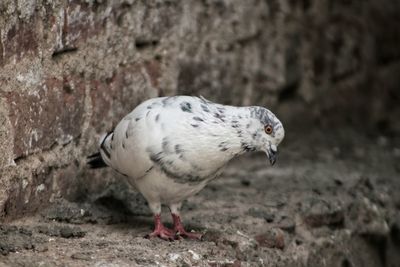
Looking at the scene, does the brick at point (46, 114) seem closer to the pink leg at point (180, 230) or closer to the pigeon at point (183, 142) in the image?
the pigeon at point (183, 142)

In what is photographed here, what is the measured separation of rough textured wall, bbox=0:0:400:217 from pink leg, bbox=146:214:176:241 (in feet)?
1.61

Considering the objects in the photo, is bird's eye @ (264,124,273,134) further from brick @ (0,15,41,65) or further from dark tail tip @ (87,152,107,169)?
brick @ (0,15,41,65)

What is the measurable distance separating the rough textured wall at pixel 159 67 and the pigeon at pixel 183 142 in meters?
0.36

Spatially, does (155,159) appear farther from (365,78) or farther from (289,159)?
(365,78)

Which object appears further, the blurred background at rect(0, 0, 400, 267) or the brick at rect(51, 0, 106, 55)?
the brick at rect(51, 0, 106, 55)

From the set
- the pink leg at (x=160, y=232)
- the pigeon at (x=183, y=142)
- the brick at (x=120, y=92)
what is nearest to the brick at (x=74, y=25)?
the brick at (x=120, y=92)

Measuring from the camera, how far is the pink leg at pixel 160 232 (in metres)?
4.24

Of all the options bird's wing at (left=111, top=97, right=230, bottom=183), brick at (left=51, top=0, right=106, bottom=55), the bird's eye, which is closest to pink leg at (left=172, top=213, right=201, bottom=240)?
bird's wing at (left=111, top=97, right=230, bottom=183)

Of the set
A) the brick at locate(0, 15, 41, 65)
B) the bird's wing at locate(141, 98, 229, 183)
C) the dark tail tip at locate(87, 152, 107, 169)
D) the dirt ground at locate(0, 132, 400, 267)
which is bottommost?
the dirt ground at locate(0, 132, 400, 267)

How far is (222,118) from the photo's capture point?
13.4ft

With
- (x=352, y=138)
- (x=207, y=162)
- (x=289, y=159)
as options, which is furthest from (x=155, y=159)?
(x=352, y=138)

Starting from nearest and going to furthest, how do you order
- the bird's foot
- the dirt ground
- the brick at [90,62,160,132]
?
1. the dirt ground
2. the bird's foot
3. the brick at [90,62,160,132]

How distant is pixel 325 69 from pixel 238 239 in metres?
2.68

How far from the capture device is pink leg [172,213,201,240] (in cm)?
432
